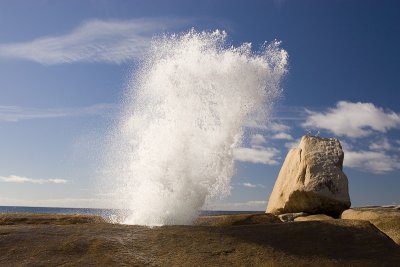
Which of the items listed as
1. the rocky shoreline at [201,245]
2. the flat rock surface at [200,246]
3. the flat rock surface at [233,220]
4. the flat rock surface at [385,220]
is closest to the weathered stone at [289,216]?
the flat rock surface at [233,220]

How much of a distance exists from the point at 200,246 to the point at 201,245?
52 mm

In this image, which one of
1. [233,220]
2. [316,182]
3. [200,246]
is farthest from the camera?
[316,182]

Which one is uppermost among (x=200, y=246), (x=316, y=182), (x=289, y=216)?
(x=316, y=182)

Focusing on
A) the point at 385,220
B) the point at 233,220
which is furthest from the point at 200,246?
the point at 385,220

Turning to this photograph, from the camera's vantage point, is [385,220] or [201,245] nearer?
[201,245]

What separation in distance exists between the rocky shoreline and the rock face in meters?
4.74

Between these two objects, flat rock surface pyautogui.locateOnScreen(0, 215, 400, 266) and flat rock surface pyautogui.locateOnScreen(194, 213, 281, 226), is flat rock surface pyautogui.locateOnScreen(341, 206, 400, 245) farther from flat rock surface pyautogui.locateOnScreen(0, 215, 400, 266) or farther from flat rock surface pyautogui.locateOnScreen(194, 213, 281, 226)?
flat rock surface pyautogui.locateOnScreen(194, 213, 281, 226)

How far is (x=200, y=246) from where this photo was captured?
937 centimetres

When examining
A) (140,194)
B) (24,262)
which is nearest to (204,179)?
(140,194)

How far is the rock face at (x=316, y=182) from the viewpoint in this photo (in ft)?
51.4

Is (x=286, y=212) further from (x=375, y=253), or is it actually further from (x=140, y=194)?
(x=375, y=253)

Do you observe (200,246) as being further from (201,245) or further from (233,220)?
(233,220)

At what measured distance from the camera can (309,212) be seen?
629 inches

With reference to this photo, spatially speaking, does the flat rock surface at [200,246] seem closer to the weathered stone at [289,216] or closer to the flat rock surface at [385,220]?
the flat rock surface at [385,220]
